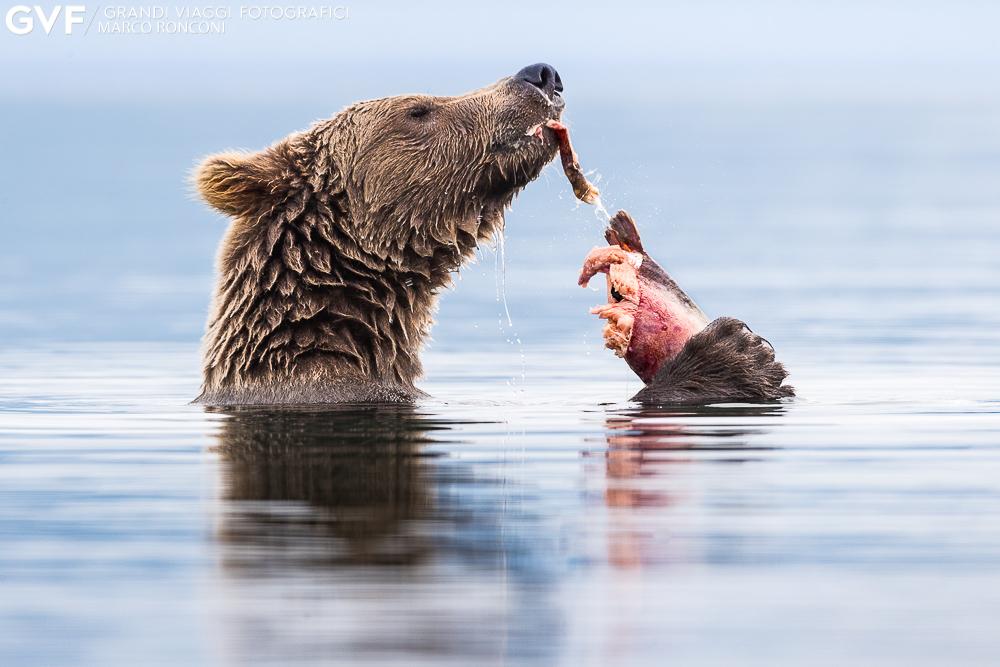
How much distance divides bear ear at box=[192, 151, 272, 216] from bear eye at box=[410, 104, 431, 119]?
31.1 inches

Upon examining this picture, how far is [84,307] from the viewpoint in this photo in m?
22.2

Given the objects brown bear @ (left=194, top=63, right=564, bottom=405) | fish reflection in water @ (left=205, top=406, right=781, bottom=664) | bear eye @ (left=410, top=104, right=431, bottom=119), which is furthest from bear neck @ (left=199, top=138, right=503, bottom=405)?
fish reflection in water @ (left=205, top=406, right=781, bottom=664)

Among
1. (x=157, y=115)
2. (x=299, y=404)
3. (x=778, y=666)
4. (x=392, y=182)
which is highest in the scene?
(x=157, y=115)

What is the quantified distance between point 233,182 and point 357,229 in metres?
0.61

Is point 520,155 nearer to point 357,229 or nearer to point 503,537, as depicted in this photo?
point 357,229

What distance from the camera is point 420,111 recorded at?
11117mm

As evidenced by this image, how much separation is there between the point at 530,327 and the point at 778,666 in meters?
13.6

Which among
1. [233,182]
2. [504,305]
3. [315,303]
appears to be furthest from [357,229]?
[504,305]

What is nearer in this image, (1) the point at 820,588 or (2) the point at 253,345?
(1) the point at 820,588

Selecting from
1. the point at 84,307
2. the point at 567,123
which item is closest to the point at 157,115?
the point at 84,307

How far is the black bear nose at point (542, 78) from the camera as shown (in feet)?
35.8

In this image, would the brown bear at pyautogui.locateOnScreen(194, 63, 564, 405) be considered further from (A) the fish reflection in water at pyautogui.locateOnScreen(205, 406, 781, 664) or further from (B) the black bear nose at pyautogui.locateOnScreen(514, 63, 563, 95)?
(A) the fish reflection in water at pyautogui.locateOnScreen(205, 406, 781, 664)

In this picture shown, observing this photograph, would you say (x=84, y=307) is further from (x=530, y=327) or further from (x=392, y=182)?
(x=392, y=182)

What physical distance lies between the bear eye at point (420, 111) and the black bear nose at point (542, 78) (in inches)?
17.6
